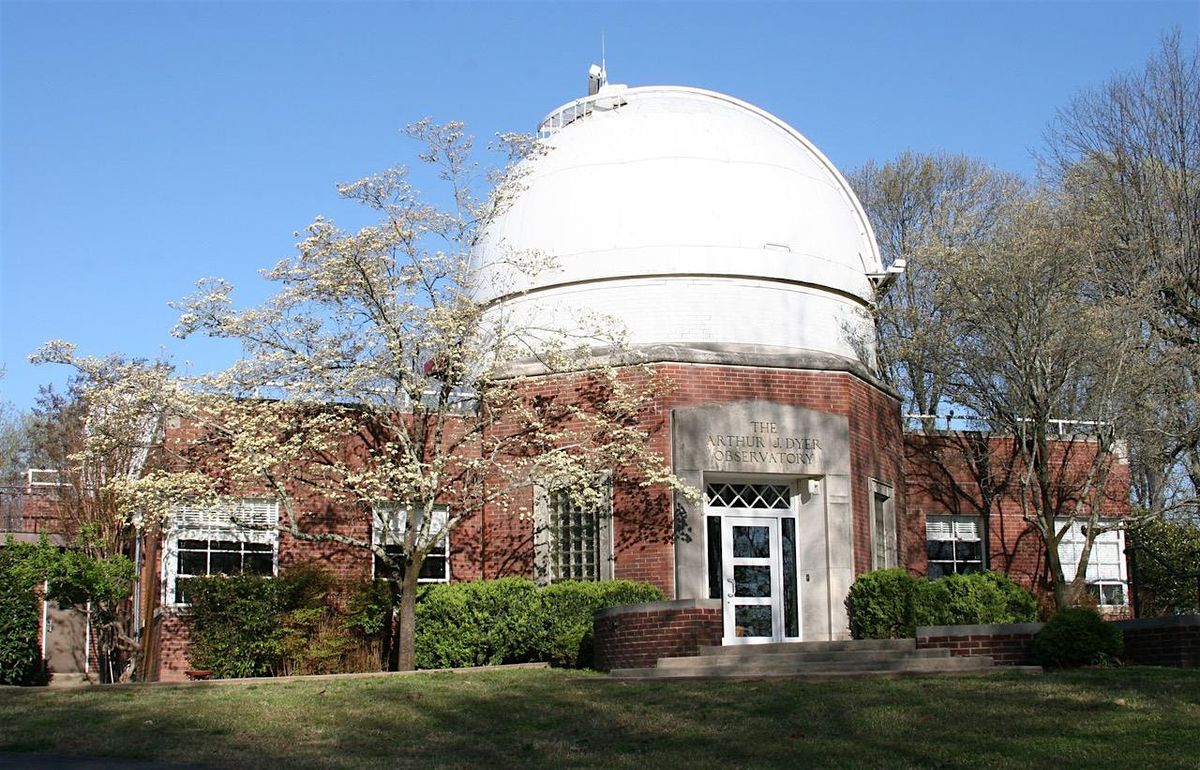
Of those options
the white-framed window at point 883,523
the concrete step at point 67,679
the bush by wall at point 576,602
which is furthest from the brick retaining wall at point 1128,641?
the concrete step at point 67,679

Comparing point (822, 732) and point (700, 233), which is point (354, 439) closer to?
point (700, 233)

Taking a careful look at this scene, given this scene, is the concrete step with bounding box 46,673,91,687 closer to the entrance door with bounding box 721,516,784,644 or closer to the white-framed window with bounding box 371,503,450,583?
the white-framed window with bounding box 371,503,450,583

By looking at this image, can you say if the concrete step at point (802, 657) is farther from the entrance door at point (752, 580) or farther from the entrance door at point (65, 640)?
the entrance door at point (65, 640)

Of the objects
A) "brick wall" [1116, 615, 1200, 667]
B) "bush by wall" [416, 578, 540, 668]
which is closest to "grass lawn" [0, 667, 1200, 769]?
"brick wall" [1116, 615, 1200, 667]

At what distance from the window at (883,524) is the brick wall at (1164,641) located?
6242 millimetres

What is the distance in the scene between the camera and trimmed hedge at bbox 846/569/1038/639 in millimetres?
19359

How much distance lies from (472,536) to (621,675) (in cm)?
639

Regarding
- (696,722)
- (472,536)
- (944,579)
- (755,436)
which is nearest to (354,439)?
(472,536)

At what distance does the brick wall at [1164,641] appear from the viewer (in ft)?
47.9

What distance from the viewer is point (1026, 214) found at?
25.7 m

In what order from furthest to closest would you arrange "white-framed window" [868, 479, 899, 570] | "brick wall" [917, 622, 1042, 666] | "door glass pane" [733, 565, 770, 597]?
"white-framed window" [868, 479, 899, 570]
"door glass pane" [733, 565, 770, 597]
"brick wall" [917, 622, 1042, 666]

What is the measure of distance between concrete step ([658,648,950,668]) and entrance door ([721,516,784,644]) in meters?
3.70

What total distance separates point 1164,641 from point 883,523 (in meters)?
7.19

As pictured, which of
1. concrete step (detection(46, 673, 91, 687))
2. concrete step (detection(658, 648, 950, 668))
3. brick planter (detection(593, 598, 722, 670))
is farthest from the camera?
concrete step (detection(46, 673, 91, 687))
